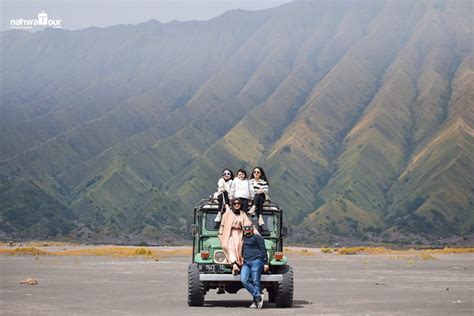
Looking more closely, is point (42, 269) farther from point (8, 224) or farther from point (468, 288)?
point (8, 224)

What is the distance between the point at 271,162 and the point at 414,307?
163162mm

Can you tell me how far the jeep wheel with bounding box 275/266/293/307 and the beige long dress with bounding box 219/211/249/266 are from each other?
1.21 metres

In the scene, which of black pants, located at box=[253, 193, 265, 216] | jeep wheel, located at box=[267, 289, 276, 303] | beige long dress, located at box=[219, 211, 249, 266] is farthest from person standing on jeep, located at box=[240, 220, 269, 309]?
jeep wheel, located at box=[267, 289, 276, 303]

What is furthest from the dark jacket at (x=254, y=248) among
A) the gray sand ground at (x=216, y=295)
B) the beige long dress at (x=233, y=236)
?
the gray sand ground at (x=216, y=295)

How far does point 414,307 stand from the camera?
26.0 metres

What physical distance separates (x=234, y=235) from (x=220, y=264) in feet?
2.93

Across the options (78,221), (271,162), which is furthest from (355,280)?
(271,162)

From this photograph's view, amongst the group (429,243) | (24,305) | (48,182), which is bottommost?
(24,305)

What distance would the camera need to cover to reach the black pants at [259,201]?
26.8 metres

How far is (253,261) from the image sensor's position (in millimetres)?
25234

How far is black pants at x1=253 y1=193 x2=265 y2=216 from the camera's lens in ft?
88.0

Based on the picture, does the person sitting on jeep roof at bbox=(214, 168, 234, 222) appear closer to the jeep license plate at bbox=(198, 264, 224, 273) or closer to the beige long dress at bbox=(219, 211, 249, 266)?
the beige long dress at bbox=(219, 211, 249, 266)

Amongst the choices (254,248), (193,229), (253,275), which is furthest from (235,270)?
(193,229)

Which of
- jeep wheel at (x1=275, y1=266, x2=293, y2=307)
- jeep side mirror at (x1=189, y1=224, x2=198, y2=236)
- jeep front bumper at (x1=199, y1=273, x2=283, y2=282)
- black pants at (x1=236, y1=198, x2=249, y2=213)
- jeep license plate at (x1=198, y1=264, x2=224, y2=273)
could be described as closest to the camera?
jeep front bumper at (x1=199, y1=273, x2=283, y2=282)
